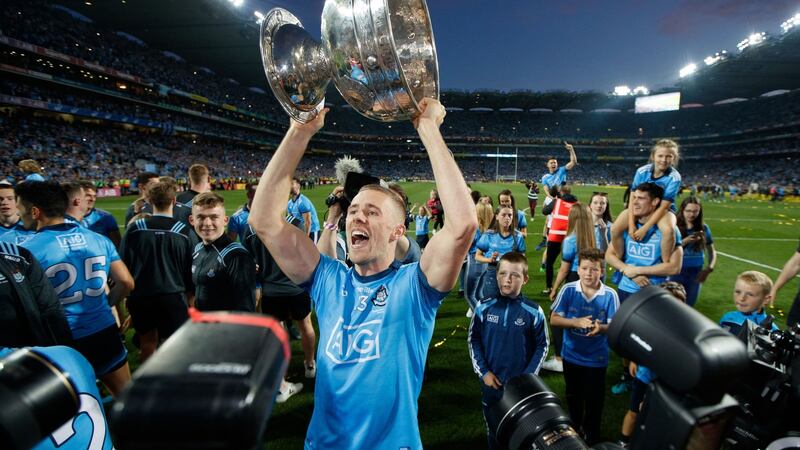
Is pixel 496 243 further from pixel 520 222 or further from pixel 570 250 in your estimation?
pixel 520 222

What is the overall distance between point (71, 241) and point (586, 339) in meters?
4.44

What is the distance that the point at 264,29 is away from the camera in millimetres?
1698

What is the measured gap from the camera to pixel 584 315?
3.49 m

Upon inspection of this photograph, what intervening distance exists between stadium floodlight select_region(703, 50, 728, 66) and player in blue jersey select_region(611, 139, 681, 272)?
51.8 meters

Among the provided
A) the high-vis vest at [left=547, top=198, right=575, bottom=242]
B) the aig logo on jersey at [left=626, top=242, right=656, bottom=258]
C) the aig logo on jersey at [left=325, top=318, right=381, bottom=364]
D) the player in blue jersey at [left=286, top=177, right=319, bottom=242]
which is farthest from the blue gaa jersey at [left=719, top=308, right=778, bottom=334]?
the player in blue jersey at [left=286, top=177, right=319, bottom=242]

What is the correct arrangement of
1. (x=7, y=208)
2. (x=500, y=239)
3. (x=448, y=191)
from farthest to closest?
(x=500, y=239)
(x=7, y=208)
(x=448, y=191)

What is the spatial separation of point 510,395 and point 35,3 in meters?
49.2

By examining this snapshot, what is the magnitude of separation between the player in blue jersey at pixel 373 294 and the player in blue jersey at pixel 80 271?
7.84 feet

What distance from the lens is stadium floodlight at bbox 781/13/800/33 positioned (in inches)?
1282

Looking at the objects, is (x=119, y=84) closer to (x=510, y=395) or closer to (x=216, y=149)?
(x=216, y=149)

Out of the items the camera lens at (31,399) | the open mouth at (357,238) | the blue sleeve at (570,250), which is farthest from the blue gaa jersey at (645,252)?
the camera lens at (31,399)

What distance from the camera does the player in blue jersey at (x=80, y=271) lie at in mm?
3113

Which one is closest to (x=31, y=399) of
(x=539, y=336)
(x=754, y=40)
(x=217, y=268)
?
(x=539, y=336)

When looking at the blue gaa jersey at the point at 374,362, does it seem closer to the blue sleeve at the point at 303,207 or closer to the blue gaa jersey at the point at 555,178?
the blue sleeve at the point at 303,207
